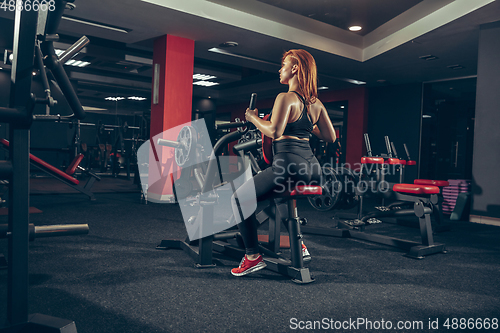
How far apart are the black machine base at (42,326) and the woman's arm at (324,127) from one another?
5.50 feet

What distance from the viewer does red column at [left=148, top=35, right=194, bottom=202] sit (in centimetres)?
530

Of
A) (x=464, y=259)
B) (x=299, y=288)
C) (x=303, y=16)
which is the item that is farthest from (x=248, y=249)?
(x=303, y=16)

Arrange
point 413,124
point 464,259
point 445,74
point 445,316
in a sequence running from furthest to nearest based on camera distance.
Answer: point 413,124, point 445,74, point 464,259, point 445,316

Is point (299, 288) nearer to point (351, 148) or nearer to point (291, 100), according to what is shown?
point (291, 100)

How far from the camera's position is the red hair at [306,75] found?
2059 millimetres

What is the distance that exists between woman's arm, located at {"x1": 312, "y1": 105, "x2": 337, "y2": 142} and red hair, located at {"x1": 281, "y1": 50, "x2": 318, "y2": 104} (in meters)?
0.13

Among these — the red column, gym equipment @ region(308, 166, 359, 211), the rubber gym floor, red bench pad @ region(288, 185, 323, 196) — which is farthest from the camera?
the red column

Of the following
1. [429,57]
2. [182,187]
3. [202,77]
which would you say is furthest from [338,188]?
[202,77]

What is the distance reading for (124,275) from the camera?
210cm

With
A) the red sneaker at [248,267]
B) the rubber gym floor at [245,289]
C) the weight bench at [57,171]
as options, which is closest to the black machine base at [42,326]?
the rubber gym floor at [245,289]

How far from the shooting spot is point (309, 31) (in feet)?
18.4

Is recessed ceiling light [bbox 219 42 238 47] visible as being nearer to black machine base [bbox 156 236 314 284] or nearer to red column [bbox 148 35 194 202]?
red column [bbox 148 35 194 202]

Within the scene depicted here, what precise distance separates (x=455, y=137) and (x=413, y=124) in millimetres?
Answer: 1530

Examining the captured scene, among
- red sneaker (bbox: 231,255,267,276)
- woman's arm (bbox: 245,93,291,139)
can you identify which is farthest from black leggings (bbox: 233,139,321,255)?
red sneaker (bbox: 231,255,267,276)
